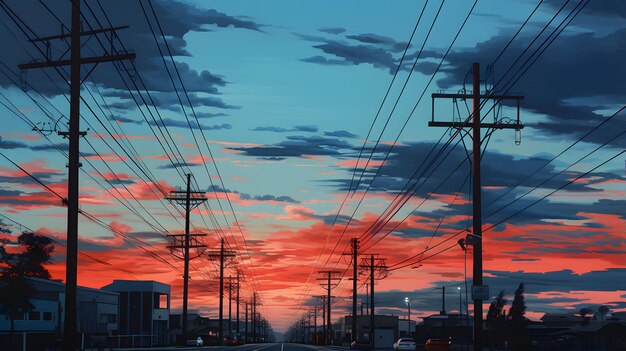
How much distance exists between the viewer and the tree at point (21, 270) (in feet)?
295

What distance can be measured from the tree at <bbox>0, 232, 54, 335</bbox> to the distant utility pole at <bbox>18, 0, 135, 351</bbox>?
5187cm

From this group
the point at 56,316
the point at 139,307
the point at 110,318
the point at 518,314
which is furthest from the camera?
the point at 518,314

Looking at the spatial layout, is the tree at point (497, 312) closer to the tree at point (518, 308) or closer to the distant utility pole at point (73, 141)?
the tree at point (518, 308)

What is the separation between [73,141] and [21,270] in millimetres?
94283

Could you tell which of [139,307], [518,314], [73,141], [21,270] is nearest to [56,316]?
[21,270]

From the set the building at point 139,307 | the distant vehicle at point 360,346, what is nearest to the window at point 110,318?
the building at point 139,307

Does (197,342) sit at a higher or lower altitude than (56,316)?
lower

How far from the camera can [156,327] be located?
151000 mm

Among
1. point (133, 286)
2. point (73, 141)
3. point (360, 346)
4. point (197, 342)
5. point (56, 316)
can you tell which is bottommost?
point (197, 342)

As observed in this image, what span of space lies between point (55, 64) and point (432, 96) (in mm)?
17965

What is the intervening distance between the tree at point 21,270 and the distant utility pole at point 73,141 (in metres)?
51.9

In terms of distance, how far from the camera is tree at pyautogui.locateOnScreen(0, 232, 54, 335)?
89844 mm

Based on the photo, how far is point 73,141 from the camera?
3209 cm

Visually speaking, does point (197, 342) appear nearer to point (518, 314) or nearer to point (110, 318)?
point (110, 318)
